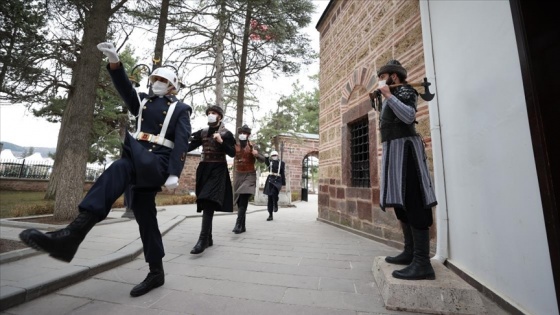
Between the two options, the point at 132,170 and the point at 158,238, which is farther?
the point at 158,238

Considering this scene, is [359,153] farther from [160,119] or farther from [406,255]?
[160,119]

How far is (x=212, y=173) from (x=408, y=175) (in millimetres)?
2500

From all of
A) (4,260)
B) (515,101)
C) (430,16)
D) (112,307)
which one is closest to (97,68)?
(4,260)

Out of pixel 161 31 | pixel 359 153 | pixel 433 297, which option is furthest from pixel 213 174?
pixel 161 31

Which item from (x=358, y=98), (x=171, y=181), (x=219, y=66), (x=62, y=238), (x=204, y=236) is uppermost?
(x=219, y=66)

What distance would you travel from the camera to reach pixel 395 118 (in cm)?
230

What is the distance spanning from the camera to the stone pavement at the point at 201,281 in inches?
70.4

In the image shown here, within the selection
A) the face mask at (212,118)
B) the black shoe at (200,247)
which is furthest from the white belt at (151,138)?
the black shoe at (200,247)

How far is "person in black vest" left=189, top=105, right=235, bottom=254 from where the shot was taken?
3.42 metres

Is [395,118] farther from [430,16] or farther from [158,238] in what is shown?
[158,238]

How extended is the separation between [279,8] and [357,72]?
5.13 meters

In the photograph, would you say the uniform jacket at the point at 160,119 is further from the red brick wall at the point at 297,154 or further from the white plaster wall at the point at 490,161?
the red brick wall at the point at 297,154

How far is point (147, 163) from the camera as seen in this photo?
6.49ft

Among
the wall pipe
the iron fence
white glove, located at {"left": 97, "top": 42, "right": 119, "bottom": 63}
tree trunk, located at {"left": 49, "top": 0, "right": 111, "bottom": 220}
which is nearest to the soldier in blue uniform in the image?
white glove, located at {"left": 97, "top": 42, "right": 119, "bottom": 63}
